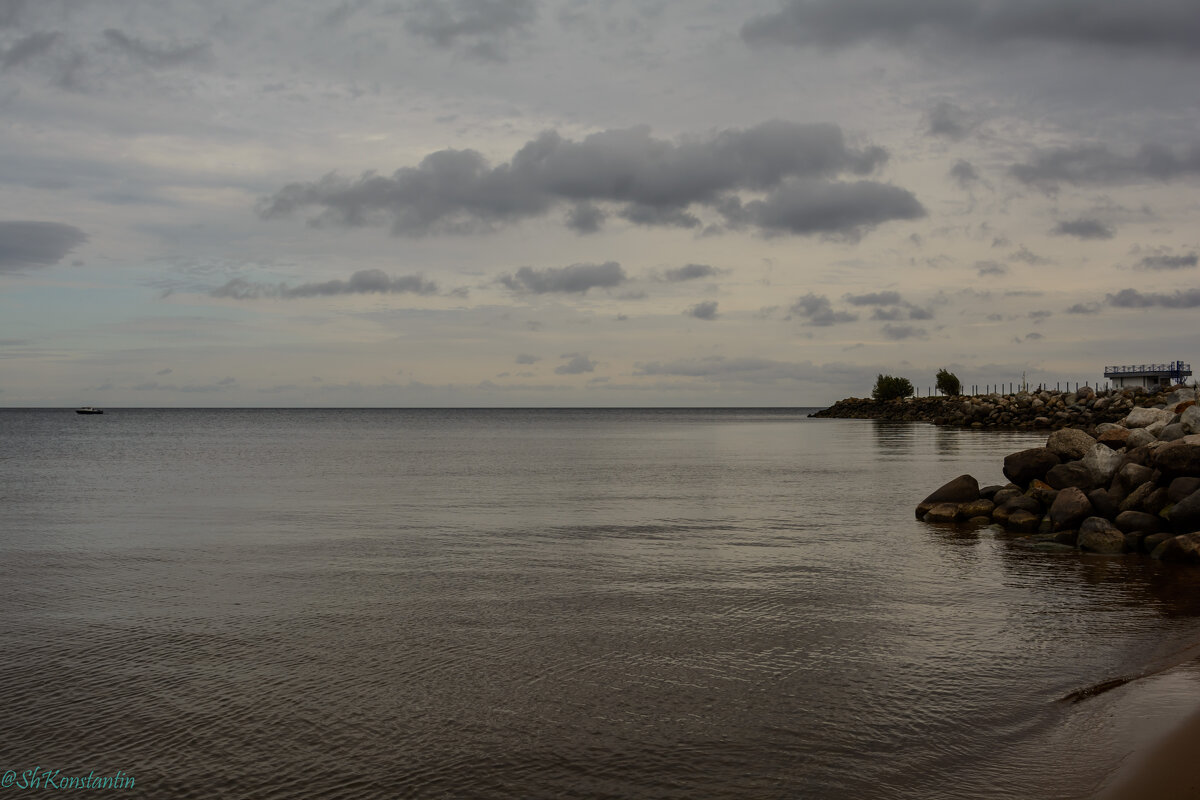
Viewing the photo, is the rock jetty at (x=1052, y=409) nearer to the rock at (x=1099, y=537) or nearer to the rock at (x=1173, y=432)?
the rock at (x=1173, y=432)

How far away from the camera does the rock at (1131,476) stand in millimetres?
22109

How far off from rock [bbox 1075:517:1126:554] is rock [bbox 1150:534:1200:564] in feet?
3.58

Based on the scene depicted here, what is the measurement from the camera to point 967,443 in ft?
220

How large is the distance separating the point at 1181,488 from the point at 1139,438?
7.59 m

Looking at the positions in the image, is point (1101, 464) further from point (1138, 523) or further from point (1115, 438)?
point (1115, 438)

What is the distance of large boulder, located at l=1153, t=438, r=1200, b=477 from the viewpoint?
69.6 ft

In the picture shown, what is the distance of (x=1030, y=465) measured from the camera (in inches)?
1021

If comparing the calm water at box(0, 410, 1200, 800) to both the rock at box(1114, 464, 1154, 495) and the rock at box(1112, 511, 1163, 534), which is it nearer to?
the rock at box(1112, 511, 1163, 534)

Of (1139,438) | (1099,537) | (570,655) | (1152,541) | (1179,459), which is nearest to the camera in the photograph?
(570,655)

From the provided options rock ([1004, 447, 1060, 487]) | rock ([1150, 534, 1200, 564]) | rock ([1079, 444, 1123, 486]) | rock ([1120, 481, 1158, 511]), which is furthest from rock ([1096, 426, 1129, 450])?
rock ([1150, 534, 1200, 564])

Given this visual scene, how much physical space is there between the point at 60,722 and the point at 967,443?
6752cm

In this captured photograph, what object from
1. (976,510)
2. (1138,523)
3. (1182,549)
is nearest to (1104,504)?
(1138,523)

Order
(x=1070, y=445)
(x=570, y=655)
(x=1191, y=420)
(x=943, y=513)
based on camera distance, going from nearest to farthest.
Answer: (x=570, y=655), (x=943, y=513), (x=1070, y=445), (x=1191, y=420)

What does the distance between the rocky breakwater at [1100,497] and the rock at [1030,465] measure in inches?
1.1
